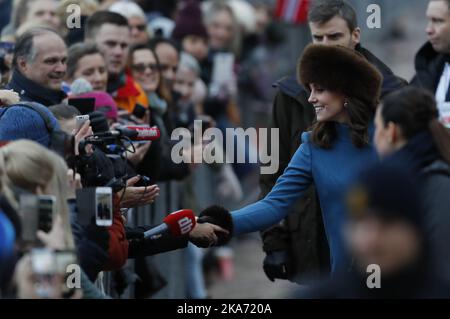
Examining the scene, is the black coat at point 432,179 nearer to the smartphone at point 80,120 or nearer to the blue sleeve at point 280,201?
the blue sleeve at point 280,201

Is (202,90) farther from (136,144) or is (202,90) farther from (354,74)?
(354,74)

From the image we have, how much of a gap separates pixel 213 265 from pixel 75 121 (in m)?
7.03

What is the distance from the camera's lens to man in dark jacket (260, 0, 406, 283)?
8.95 metres

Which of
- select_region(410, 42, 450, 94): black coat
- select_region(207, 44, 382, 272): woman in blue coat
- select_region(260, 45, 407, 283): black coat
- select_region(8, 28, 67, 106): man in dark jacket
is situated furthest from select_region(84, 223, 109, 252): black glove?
select_region(410, 42, 450, 94): black coat

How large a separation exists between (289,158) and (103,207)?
2145mm

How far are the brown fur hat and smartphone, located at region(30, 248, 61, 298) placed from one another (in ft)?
7.97

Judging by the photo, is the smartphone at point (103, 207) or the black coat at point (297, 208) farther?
the black coat at point (297, 208)

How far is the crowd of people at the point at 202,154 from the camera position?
5270 mm

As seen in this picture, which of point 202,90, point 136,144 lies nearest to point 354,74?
point 136,144

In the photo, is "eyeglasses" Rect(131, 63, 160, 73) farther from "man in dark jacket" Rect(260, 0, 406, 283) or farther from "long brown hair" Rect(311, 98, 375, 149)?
"long brown hair" Rect(311, 98, 375, 149)

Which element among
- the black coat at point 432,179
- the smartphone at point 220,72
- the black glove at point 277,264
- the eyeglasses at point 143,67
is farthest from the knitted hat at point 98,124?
the smartphone at point 220,72

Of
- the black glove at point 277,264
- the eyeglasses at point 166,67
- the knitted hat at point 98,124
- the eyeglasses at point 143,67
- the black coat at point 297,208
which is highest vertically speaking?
the eyeglasses at point 143,67

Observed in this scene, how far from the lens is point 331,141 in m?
7.82

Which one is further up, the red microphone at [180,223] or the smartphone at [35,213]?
the smartphone at [35,213]
